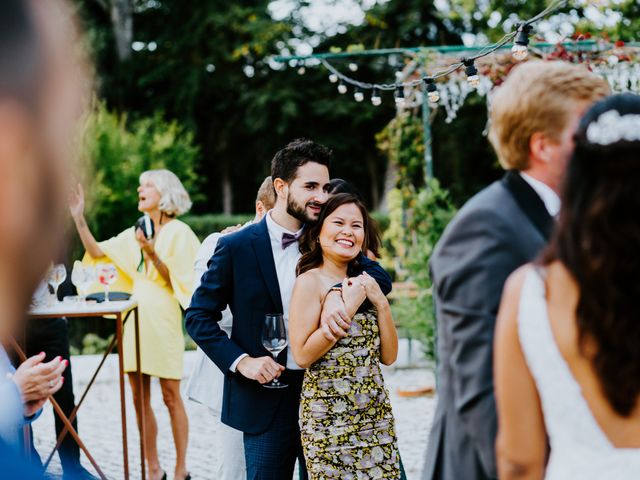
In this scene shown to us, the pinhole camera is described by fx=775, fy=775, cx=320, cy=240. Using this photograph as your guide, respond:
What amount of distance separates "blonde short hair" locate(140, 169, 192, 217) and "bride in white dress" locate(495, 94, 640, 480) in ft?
A: 13.8

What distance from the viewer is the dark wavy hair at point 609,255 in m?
1.44

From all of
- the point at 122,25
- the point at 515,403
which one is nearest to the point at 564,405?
the point at 515,403

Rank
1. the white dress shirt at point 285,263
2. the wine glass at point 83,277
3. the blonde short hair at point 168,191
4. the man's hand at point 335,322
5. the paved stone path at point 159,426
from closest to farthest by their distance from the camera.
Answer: the man's hand at point 335,322 → the white dress shirt at point 285,263 → the wine glass at point 83,277 → the blonde short hair at point 168,191 → the paved stone path at point 159,426

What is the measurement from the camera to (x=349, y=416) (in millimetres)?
3025

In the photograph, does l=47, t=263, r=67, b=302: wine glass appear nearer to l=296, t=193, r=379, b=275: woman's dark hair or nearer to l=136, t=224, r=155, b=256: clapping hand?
l=136, t=224, r=155, b=256: clapping hand

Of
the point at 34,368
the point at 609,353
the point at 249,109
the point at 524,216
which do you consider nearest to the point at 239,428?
the point at 34,368

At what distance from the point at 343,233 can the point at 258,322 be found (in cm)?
53

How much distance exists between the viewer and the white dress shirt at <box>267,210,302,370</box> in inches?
132

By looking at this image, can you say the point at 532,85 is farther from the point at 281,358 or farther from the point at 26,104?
the point at 281,358

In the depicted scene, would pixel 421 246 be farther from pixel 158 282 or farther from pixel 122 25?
pixel 122 25

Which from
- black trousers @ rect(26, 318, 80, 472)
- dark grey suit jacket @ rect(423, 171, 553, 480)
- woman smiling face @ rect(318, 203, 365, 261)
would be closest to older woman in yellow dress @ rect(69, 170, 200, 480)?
black trousers @ rect(26, 318, 80, 472)

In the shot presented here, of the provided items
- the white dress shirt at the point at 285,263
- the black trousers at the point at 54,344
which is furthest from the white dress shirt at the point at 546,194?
the black trousers at the point at 54,344

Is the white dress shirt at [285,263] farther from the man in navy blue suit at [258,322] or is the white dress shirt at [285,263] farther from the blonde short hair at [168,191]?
the blonde short hair at [168,191]

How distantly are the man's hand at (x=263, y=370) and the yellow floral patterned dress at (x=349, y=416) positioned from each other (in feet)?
0.42
